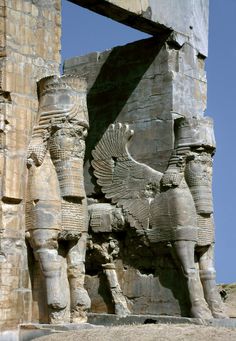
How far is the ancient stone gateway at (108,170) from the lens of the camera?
9.68 meters

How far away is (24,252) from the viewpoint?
9703 millimetres

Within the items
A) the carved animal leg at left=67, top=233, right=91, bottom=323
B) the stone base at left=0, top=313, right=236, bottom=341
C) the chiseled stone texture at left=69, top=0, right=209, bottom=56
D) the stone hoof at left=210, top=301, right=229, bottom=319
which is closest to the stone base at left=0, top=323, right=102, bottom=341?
the stone base at left=0, top=313, right=236, bottom=341

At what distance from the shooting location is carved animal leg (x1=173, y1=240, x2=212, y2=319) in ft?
Result: 38.4

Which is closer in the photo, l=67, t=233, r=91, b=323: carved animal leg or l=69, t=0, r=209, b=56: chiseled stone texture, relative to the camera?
l=67, t=233, r=91, b=323: carved animal leg

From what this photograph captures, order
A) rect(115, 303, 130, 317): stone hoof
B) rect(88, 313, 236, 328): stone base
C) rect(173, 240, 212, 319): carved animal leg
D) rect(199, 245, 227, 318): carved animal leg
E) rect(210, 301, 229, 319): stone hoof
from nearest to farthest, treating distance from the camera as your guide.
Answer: rect(88, 313, 236, 328): stone base, rect(173, 240, 212, 319): carved animal leg, rect(210, 301, 229, 319): stone hoof, rect(199, 245, 227, 318): carved animal leg, rect(115, 303, 130, 317): stone hoof

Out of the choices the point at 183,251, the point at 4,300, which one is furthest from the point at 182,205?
the point at 4,300

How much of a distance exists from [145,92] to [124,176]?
4.28 ft

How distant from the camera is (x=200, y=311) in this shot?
11.6 metres

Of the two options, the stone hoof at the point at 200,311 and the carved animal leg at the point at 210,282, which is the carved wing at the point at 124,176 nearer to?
the carved animal leg at the point at 210,282

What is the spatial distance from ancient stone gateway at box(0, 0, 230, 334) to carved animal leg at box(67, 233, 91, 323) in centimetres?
1

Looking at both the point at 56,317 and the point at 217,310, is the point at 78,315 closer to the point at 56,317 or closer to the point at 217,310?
the point at 56,317

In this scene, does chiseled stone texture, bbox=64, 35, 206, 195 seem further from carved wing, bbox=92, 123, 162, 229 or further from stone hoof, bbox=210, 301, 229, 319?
stone hoof, bbox=210, 301, 229, 319

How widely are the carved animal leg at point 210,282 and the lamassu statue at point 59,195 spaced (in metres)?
2.57

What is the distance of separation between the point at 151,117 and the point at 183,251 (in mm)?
2117
